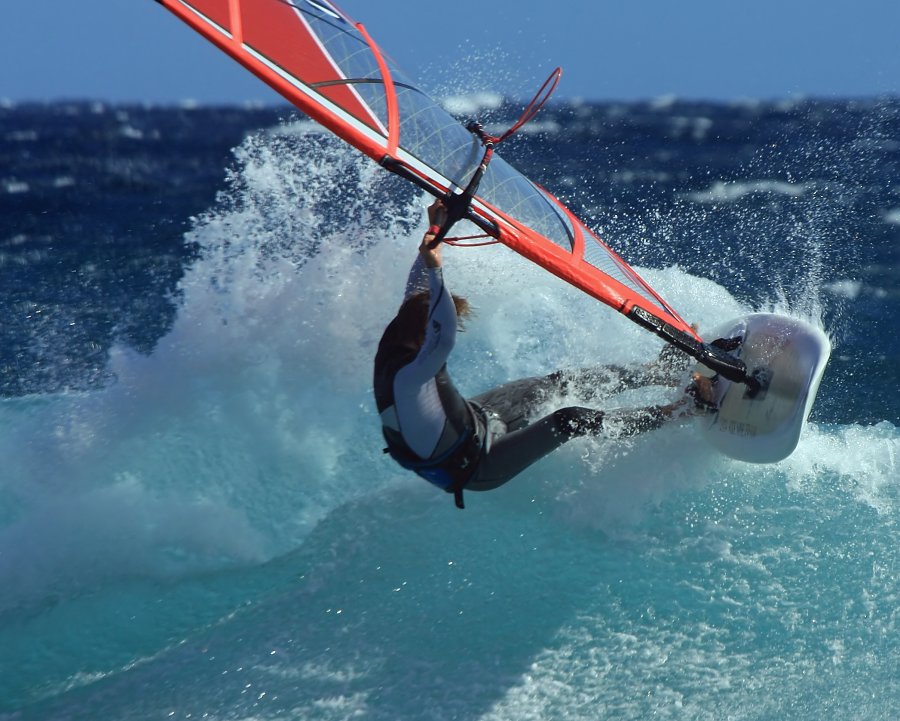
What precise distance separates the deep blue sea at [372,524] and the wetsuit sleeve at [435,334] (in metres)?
1.03

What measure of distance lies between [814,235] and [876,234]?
1.80ft

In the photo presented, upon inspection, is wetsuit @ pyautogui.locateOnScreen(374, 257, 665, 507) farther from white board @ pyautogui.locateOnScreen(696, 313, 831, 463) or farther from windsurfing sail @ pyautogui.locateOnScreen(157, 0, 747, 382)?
windsurfing sail @ pyautogui.locateOnScreen(157, 0, 747, 382)

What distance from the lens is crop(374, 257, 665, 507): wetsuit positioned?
11.7ft

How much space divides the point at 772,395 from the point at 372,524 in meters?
1.86

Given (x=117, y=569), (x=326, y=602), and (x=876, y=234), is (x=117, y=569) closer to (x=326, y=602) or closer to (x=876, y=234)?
(x=326, y=602)

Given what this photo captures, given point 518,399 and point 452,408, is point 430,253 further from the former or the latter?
point 518,399

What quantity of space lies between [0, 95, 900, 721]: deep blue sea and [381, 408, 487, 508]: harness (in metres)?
0.47

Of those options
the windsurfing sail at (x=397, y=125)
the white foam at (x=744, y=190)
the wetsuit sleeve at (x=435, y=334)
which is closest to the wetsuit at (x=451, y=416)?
the wetsuit sleeve at (x=435, y=334)

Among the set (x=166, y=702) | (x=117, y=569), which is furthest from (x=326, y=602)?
(x=117, y=569)

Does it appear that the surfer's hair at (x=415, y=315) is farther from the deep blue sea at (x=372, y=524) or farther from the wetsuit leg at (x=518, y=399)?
the deep blue sea at (x=372, y=524)

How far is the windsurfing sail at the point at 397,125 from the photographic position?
369 centimetres

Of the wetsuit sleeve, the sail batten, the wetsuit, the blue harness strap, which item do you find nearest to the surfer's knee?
the wetsuit

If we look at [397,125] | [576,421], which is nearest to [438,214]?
[397,125]

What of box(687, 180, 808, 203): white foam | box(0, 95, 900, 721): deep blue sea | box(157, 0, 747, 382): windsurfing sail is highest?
box(687, 180, 808, 203): white foam
